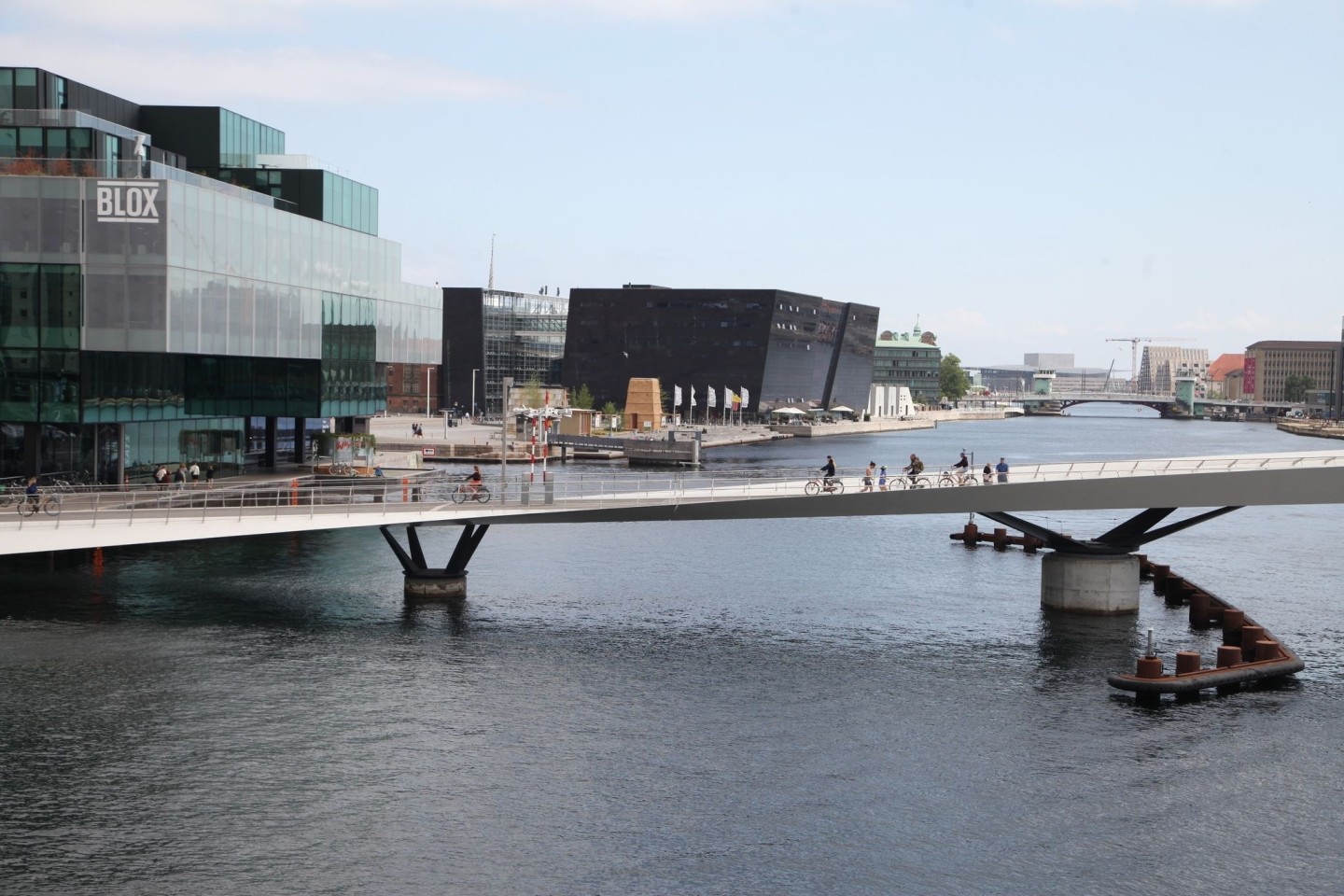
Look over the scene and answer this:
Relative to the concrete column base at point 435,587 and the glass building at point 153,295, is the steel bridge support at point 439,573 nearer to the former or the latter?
the concrete column base at point 435,587

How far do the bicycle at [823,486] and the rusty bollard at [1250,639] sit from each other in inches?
571

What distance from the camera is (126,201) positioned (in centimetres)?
6072

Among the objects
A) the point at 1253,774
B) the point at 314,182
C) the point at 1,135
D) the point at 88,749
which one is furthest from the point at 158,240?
the point at 1253,774

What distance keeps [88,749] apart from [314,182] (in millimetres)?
52532

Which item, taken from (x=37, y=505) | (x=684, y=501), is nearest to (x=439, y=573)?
(x=684, y=501)

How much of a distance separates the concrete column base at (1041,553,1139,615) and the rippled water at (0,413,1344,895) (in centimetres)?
122

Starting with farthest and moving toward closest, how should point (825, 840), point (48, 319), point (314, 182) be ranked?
point (314, 182) → point (48, 319) → point (825, 840)

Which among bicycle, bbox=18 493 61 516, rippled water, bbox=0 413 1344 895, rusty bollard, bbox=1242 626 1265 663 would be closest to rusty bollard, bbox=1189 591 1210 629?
rippled water, bbox=0 413 1344 895

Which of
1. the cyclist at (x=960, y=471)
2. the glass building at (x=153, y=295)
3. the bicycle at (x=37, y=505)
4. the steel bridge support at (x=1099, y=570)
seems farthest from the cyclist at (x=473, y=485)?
the steel bridge support at (x=1099, y=570)

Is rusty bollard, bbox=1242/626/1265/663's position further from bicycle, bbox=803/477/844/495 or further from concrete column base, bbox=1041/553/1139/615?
bicycle, bbox=803/477/844/495

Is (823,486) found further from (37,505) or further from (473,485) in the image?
(37,505)

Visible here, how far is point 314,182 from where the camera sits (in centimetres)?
8394

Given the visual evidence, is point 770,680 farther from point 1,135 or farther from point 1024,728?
point 1,135

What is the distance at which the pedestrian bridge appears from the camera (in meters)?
48.6
